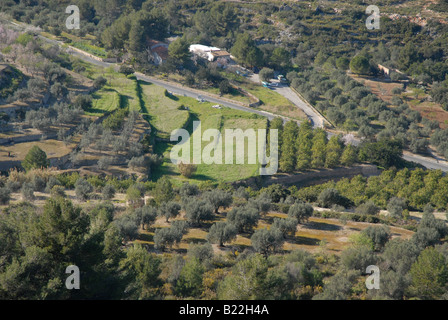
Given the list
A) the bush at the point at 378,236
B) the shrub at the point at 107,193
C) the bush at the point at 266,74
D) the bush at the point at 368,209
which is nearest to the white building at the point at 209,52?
the bush at the point at 266,74

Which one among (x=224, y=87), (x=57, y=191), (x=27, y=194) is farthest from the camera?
(x=224, y=87)

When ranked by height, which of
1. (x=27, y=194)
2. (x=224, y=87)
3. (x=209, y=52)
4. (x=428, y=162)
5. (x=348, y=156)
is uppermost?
(x=209, y=52)

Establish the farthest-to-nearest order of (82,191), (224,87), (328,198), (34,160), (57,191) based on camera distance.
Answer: (224,87) → (34,160) → (328,198) → (82,191) → (57,191)

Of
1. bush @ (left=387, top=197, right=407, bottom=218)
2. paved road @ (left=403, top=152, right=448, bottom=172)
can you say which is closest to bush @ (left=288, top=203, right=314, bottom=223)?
bush @ (left=387, top=197, right=407, bottom=218)

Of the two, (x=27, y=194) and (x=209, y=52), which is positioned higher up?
(x=209, y=52)

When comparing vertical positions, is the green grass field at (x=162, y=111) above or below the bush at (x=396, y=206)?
above

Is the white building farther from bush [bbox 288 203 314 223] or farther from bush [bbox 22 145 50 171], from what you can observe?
bush [bbox 288 203 314 223]

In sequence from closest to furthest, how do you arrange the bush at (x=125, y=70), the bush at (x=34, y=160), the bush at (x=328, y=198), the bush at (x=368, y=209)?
the bush at (x=368, y=209)
the bush at (x=328, y=198)
the bush at (x=34, y=160)
the bush at (x=125, y=70)

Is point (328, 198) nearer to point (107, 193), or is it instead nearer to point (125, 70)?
point (107, 193)

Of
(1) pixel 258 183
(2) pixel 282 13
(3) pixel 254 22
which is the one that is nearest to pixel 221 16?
(3) pixel 254 22

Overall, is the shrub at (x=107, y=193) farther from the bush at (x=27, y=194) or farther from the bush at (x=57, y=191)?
the bush at (x=27, y=194)

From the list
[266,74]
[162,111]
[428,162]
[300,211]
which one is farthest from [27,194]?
[266,74]
